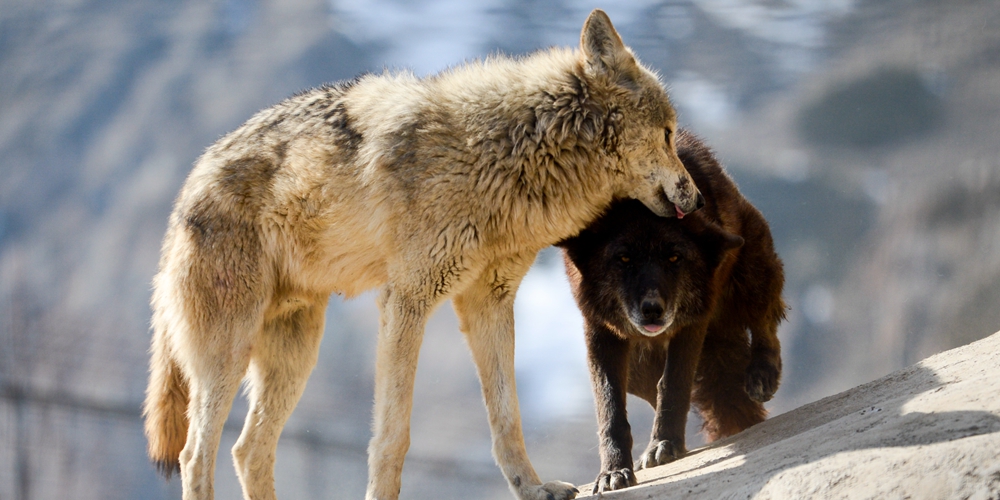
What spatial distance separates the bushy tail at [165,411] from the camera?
14.5ft

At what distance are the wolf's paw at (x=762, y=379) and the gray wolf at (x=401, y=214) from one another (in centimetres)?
138

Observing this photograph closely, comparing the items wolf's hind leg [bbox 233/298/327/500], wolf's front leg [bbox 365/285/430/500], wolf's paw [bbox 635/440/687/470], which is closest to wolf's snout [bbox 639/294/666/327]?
wolf's paw [bbox 635/440/687/470]

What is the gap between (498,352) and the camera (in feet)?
13.4

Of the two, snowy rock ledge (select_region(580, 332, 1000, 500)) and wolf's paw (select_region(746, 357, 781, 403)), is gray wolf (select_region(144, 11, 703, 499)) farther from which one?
wolf's paw (select_region(746, 357, 781, 403))

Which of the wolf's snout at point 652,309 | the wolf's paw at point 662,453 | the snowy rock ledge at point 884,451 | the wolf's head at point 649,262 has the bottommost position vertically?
the snowy rock ledge at point 884,451

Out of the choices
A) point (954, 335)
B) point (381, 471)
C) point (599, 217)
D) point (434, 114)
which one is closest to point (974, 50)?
point (954, 335)

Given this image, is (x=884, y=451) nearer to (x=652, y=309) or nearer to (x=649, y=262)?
(x=652, y=309)

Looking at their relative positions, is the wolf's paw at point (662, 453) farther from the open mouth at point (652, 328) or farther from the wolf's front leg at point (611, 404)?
the open mouth at point (652, 328)

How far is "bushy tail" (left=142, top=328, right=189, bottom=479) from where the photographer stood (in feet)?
14.5

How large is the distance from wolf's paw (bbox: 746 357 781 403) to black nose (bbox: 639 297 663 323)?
1167 mm

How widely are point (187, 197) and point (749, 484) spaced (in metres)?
3.20

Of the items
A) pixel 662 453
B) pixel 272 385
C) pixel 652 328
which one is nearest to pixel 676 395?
pixel 662 453

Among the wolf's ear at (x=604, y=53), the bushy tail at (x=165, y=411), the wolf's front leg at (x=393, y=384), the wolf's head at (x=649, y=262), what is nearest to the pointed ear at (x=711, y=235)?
the wolf's head at (x=649, y=262)

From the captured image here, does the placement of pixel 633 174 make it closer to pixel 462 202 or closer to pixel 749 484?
pixel 462 202
